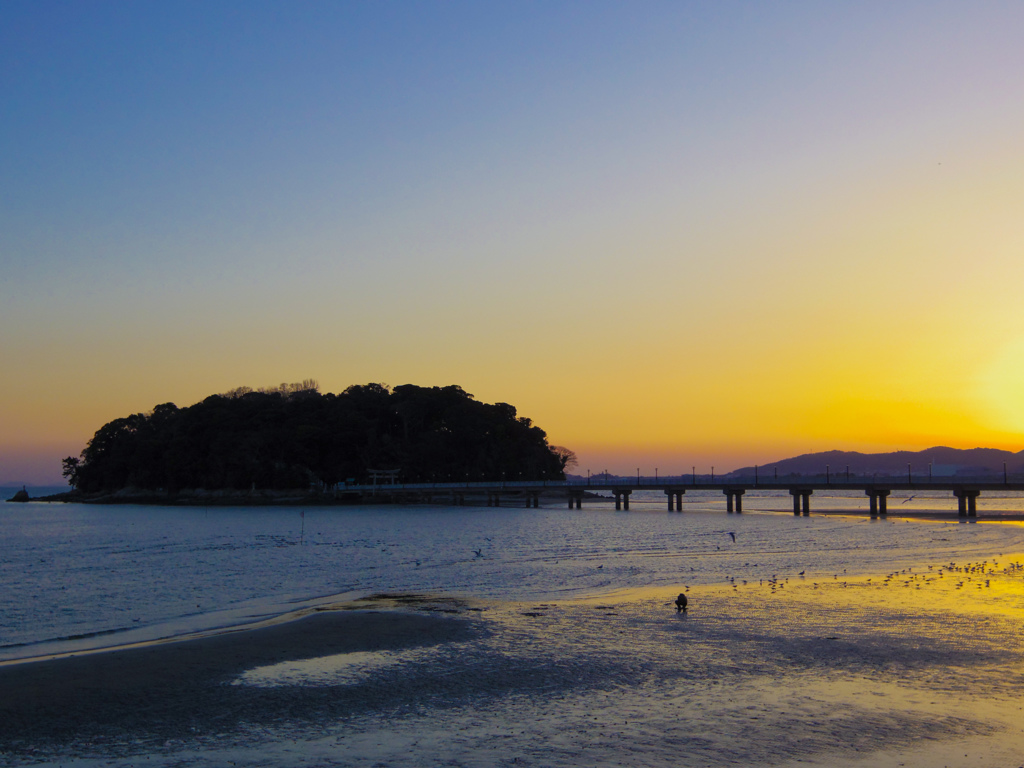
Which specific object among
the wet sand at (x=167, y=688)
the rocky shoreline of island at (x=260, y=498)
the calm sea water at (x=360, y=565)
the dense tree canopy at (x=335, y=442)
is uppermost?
the dense tree canopy at (x=335, y=442)

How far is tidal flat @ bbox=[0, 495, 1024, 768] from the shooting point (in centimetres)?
1081

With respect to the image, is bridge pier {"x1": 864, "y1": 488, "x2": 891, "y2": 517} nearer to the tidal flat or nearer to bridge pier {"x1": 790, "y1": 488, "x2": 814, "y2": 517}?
bridge pier {"x1": 790, "y1": 488, "x2": 814, "y2": 517}

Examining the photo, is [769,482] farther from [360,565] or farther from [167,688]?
[167,688]

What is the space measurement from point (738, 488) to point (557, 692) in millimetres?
96694

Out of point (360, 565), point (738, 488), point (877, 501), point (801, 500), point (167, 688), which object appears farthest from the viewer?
point (738, 488)

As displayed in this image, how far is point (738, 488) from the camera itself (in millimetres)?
105812

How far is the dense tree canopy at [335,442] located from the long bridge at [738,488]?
7.63 meters

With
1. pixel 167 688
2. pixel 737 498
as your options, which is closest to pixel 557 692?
pixel 167 688

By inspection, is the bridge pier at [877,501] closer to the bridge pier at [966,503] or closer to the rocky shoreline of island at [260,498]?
the bridge pier at [966,503]

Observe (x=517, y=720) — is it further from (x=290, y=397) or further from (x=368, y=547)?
(x=290, y=397)

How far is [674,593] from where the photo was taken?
26969 millimetres

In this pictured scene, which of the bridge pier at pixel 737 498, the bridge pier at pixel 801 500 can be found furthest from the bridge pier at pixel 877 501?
the bridge pier at pixel 737 498

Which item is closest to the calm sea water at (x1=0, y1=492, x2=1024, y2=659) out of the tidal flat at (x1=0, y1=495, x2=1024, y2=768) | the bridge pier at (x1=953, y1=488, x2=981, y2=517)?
the tidal flat at (x1=0, y1=495, x2=1024, y2=768)

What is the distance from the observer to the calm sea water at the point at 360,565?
2495cm
